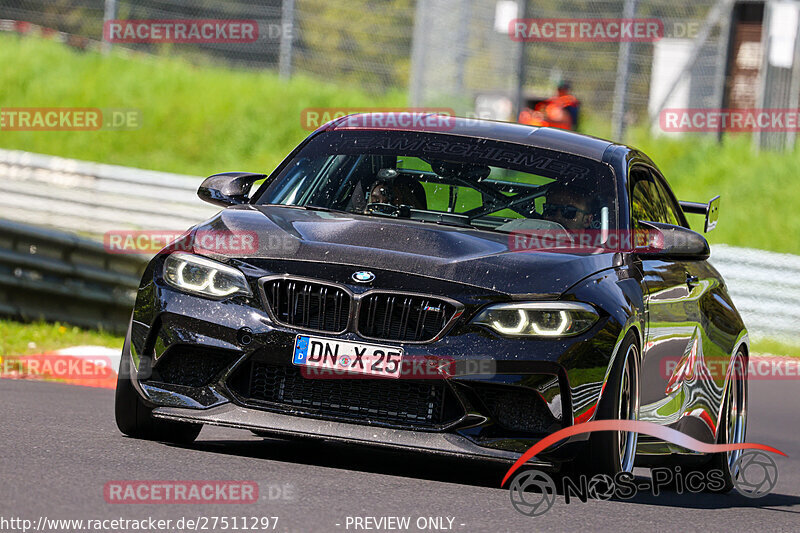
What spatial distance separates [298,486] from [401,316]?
29.8 inches

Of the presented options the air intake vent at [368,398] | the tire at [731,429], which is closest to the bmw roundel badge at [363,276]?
the air intake vent at [368,398]

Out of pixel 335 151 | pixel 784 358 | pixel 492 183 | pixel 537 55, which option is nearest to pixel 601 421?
pixel 492 183

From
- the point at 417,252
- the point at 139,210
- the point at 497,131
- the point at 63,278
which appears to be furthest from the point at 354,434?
the point at 139,210

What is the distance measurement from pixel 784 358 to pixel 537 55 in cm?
815

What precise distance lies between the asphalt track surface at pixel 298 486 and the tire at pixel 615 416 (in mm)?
148

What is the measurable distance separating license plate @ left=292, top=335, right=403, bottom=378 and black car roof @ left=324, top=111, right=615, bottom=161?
1987mm

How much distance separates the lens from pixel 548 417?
224 inches

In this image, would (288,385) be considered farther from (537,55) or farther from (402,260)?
(537,55)

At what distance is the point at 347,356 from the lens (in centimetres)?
564

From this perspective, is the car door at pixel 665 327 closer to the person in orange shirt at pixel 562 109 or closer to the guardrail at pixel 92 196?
the guardrail at pixel 92 196

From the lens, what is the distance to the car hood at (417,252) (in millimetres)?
5770

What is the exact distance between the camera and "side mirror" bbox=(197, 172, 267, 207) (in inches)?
281

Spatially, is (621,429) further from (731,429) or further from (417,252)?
(731,429)

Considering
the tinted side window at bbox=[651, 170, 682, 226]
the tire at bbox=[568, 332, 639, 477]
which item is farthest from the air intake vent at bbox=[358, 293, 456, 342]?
the tinted side window at bbox=[651, 170, 682, 226]
